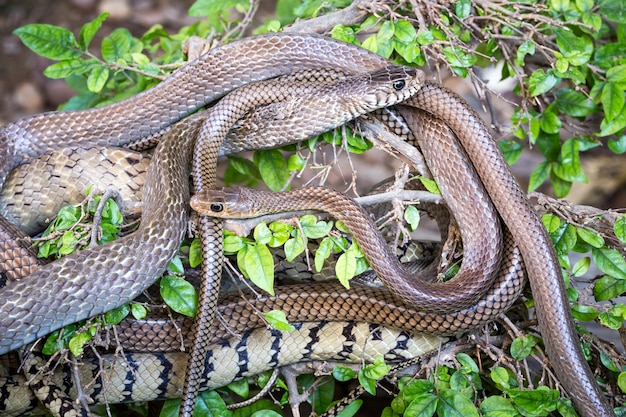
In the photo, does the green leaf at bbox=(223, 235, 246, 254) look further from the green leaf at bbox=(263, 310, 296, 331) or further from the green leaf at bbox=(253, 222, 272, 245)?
the green leaf at bbox=(263, 310, 296, 331)

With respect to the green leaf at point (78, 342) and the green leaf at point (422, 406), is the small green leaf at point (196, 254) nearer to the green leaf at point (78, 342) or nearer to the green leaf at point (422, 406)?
the green leaf at point (78, 342)

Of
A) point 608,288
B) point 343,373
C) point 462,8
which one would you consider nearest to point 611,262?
point 608,288

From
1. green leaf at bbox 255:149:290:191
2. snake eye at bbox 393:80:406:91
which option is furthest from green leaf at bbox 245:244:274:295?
snake eye at bbox 393:80:406:91

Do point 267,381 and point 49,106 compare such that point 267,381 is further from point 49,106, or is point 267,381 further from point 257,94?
point 49,106

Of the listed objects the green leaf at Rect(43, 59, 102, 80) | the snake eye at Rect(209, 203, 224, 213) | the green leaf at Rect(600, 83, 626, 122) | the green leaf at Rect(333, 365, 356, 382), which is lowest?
the green leaf at Rect(333, 365, 356, 382)

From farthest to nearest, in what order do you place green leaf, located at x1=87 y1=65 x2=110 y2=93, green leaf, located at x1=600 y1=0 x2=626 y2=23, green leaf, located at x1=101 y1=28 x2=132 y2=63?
green leaf, located at x1=101 y1=28 x2=132 y2=63 → green leaf, located at x1=87 y1=65 x2=110 y2=93 → green leaf, located at x1=600 y1=0 x2=626 y2=23

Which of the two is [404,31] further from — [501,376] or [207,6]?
[501,376]

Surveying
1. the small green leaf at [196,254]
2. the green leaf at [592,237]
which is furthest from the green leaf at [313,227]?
the green leaf at [592,237]

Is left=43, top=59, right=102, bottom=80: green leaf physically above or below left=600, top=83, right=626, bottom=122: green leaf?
above
